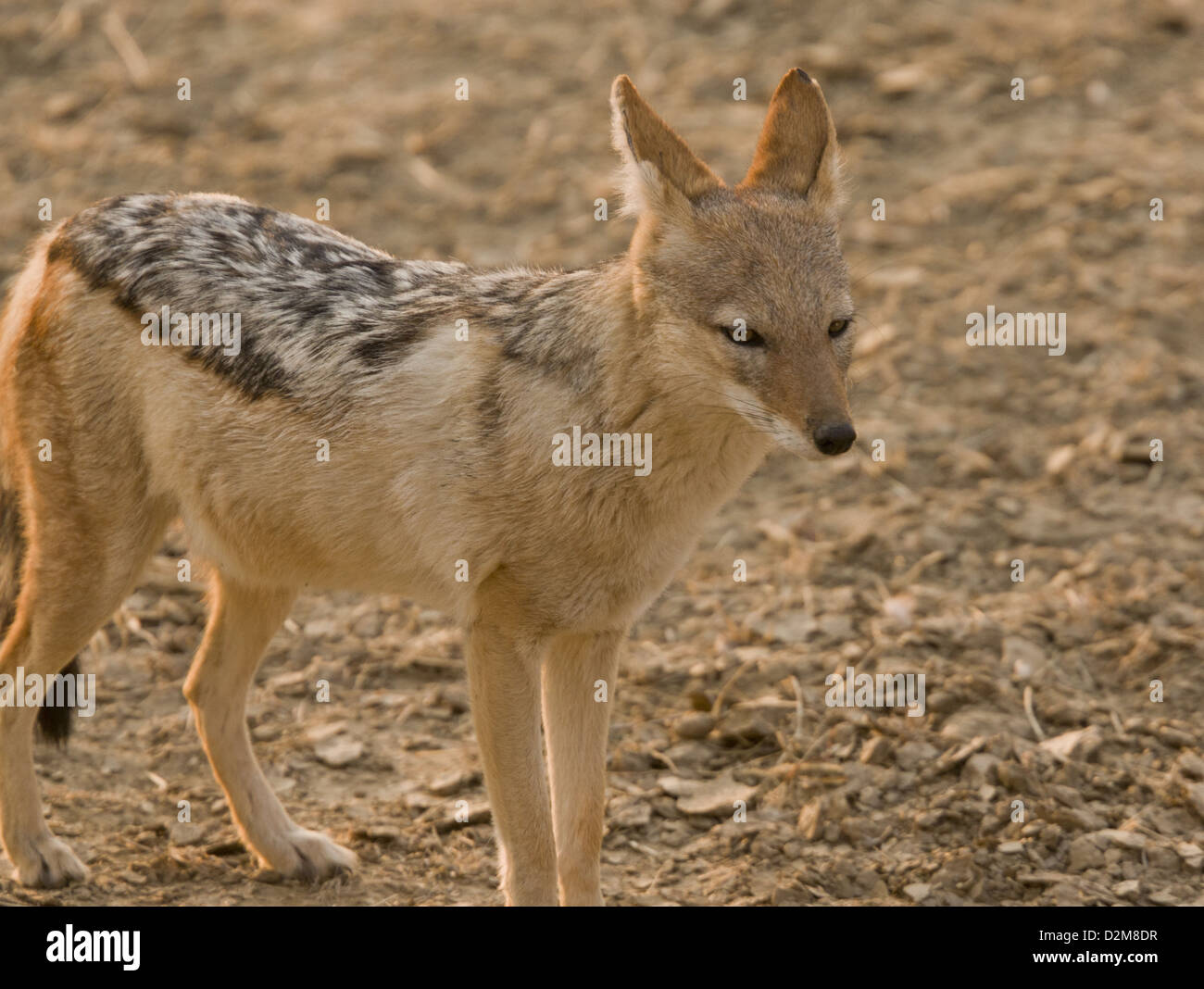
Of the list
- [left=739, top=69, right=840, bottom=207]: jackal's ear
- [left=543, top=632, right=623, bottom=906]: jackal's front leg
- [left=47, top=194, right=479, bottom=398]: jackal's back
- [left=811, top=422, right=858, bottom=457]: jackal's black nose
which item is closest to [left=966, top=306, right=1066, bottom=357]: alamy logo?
[left=739, top=69, right=840, bottom=207]: jackal's ear

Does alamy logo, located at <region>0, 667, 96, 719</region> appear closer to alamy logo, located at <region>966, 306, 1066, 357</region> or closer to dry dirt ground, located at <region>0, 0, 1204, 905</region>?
dry dirt ground, located at <region>0, 0, 1204, 905</region>

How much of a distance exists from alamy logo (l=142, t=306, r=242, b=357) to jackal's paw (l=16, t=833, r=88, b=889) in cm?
193

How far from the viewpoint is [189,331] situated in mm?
5391

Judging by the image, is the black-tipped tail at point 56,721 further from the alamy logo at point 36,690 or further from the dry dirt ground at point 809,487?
the dry dirt ground at point 809,487

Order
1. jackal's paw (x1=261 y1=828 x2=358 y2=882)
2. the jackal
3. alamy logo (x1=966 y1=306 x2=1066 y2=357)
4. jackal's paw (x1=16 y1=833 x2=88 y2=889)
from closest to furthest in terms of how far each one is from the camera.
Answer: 1. the jackal
2. jackal's paw (x1=16 y1=833 x2=88 y2=889)
3. jackal's paw (x1=261 y1=828 x2=358 y2=882)
4. alamy logo (x1=966 y1=306 x2=1066 y2=357)

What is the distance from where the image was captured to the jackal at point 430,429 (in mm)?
4984

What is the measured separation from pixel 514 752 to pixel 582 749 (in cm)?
43

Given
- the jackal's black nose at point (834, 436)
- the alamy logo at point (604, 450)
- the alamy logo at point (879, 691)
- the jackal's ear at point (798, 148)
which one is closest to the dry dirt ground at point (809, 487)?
the alamy logo at point (879, 691)

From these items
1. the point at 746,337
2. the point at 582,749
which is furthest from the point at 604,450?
the point at 582,749

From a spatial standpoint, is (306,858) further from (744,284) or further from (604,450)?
(744,284)

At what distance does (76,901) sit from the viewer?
5.44 m

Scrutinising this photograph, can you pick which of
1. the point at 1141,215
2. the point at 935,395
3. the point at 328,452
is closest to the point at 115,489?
the point at 328,452

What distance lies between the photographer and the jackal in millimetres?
4984

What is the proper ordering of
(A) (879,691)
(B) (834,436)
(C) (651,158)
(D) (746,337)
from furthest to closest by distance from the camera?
(A) (879,691) < (C) (651,158) < (D) (746,337) < (B) (834,436)
